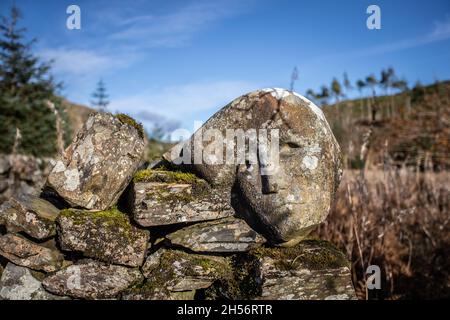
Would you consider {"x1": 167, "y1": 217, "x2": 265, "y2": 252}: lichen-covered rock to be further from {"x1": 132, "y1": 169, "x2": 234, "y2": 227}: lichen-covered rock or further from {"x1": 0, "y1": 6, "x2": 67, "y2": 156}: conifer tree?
{"x1": 0, "y1": 6, "x2": 67, "y2": 156}: conifer tree

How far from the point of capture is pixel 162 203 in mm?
2805

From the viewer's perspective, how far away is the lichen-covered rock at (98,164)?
2820 millimetres

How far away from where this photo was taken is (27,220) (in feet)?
9.02

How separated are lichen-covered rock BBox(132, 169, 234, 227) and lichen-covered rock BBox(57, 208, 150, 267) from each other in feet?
0.57

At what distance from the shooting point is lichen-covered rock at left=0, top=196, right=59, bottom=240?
275 cm

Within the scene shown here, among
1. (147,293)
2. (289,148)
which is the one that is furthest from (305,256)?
(147,293)

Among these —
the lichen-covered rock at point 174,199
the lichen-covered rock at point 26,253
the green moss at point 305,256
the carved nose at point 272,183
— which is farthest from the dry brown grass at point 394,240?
the lichen-covered rock at point 26,253

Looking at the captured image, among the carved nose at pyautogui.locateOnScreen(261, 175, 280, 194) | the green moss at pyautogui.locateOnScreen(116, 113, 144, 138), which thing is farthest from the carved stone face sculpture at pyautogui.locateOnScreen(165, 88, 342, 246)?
the green moss at pyautogui.locateOnScreen(116, 113, 144, 138)

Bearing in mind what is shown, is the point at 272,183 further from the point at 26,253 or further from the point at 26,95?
the point at 26,95

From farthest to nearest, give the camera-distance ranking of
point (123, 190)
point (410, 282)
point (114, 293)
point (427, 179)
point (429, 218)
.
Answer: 1. point (427, 179)
2. point (429, 218)
3. point (410, 282)
4. point (123, 190)
5. point (114, 293)

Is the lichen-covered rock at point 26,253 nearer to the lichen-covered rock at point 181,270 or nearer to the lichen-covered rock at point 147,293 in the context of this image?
the lichen-covered rock at point 147,293

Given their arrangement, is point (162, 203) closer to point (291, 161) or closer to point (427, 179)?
point (291, 161)
